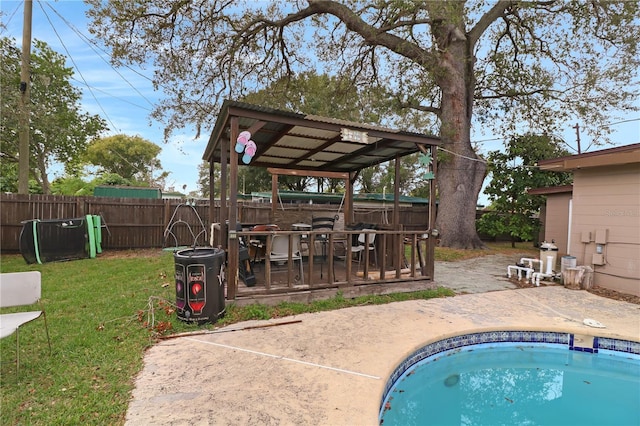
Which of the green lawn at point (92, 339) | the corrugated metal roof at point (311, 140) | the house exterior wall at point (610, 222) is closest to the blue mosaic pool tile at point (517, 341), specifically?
the green lawn at point (92, 339)

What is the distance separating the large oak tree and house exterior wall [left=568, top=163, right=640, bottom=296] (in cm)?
395

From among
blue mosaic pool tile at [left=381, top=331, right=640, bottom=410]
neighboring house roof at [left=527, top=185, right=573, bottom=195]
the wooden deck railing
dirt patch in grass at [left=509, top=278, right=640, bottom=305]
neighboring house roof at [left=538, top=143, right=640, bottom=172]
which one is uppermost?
neighboring house roof at [left=538, top=143, right=640, bottom=172]

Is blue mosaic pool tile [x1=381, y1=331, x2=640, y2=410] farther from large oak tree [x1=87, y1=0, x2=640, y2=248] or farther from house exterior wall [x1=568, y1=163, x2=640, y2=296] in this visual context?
large oak tree [x1=87, y1=0, x2=640, y2=248]

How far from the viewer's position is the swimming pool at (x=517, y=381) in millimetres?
2551

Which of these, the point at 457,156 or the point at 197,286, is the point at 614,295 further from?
the point at 197,286

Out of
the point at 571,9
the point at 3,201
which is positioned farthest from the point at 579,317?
the point at 3,201

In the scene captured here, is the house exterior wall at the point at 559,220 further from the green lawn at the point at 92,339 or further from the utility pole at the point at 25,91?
the utility pole at the point at 25,91

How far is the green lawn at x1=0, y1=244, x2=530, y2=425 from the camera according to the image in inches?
76.9

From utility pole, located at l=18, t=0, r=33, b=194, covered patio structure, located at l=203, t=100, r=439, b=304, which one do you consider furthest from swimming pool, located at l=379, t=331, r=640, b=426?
utility pole, located at l=18, t=0, r=33, b=194

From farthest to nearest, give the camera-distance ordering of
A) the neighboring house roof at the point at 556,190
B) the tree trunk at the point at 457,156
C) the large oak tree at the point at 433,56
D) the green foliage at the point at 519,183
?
the green foliage at the point at 519,183 < the tree trunk at the point at 457,156 < the large oak tree at the point at 433,56 < the neighboring house roof at the point at 556,190

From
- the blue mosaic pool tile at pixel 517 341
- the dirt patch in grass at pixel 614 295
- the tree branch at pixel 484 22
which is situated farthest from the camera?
the tree branch at pixel 484 22

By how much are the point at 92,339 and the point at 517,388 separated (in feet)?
13.3

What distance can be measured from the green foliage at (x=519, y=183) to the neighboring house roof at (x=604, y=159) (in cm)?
535

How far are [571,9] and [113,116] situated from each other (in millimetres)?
16890
